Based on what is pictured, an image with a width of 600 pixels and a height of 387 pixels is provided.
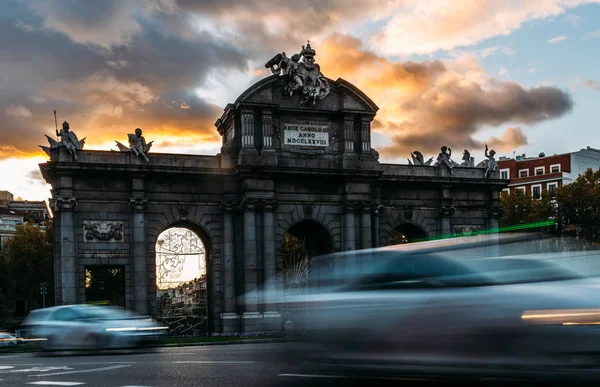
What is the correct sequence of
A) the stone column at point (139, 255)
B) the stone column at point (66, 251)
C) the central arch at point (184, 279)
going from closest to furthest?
the stone column at point (66, 251)
the stone column at point (139, 255)
the central arch at point (184, 279)

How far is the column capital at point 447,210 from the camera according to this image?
148 feet

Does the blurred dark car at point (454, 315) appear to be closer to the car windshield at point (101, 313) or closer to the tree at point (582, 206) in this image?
the car windshield at point (101, 313)

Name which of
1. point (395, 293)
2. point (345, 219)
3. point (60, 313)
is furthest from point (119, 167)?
point (395, 293)

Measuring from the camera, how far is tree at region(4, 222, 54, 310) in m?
79.1

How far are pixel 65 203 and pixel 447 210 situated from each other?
2067 centimetres

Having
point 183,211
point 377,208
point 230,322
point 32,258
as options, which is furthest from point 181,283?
point 32,258

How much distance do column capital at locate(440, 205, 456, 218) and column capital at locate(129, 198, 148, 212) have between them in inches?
652

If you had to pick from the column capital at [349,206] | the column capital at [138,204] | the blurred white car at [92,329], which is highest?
the column capital at [138,204]

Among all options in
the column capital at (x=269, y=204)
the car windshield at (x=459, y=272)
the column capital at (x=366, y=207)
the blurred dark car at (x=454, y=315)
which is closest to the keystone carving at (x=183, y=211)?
the column capital at (x=269, y=204)

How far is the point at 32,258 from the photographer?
3130 inches

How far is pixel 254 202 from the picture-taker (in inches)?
1563

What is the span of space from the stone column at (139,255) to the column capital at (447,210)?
1657 cm

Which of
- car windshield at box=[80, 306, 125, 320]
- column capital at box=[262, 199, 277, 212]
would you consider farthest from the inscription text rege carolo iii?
car windshield at box=[80, 306, 125, 320]

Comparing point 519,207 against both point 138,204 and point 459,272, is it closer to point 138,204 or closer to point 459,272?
point 138,204
